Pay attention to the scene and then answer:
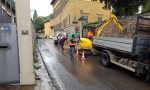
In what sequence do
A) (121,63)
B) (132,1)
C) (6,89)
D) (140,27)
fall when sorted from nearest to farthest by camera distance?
1. (6,89)
2. (140,27)
3. (121,63)
4. (132,1)

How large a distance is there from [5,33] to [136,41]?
528 centimetres

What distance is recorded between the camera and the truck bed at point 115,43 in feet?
37.9

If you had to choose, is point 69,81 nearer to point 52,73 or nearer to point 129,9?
point 52,73

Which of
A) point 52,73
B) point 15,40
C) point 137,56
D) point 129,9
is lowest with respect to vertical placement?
point 52,73

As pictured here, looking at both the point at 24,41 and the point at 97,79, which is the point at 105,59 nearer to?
the point at 97,79

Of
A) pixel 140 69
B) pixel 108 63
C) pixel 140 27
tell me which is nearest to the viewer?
pixel 140 69

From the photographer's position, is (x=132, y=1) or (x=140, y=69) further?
(x=132, y=1)

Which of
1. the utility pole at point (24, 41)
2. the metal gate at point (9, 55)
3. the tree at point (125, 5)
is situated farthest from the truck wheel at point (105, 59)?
the tree at point (125, 5)

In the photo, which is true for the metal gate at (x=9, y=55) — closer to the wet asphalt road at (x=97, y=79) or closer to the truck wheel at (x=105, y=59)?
the wet asphalt road at (x=97, y=79)

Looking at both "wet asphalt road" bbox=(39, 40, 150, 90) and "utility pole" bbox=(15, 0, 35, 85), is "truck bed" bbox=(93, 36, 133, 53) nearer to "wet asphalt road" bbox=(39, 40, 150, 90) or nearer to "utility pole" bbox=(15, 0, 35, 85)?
"wet asphalt road" bbox=(39, 40, 150, 90)

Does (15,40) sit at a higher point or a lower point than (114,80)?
higher

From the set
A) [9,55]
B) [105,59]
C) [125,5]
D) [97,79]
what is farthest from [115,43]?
[125,5]

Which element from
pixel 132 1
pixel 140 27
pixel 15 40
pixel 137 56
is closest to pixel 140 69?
pixel 137 56

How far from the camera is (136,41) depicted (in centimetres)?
1109
